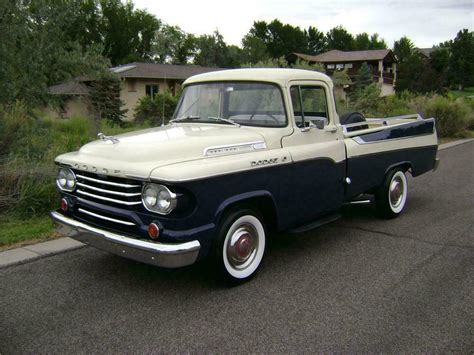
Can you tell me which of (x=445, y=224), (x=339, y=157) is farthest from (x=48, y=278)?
(x=445, y=224)

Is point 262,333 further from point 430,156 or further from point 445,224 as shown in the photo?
point 430,156

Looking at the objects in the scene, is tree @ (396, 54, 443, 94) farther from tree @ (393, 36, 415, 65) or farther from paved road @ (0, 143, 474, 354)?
tree @ (393, 36, 415, 65)

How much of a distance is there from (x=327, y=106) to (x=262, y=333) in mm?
2852

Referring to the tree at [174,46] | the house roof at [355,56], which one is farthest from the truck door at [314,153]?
the tree at [174,46]

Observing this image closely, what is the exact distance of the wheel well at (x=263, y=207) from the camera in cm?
407

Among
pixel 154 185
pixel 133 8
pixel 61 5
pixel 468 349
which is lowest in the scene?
pixel 468 349

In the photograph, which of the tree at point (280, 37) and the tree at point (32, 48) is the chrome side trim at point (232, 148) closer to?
the tree at point (32, 48)

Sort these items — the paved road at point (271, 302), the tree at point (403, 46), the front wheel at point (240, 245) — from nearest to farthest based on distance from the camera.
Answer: the paved road at point (271, 302) < the front wheel at point (240, 245) < the tree at point (403, 46)

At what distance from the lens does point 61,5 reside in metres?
10.4

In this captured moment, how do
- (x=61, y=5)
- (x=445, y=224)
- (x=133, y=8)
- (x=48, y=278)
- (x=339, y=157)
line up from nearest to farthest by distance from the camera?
(x=48, y=278), (x=339, y=157), (x=445, y=224), (x=61, y=5), (x=133, y=8)

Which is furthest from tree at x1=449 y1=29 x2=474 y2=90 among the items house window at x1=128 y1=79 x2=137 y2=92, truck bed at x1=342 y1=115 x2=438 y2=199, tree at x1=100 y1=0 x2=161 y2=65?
truck bed at x1=342 y1=115 x2=438 y2=199

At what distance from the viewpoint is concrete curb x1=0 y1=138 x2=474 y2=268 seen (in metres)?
4.76

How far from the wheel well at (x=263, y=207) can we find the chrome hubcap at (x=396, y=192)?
2.51 metres

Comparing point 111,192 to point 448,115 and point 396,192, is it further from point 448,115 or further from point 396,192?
point 448,115
